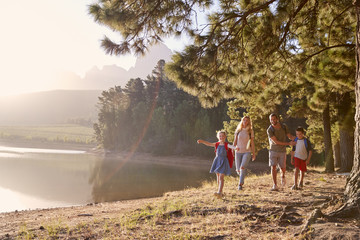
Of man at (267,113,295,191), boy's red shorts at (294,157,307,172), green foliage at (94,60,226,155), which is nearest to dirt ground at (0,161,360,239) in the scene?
man at (267,113,295,191)

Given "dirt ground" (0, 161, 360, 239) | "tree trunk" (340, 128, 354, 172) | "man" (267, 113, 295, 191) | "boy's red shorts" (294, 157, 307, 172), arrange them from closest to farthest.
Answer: "dirt ground" (0, 161, 360, 239) → "man" (267, 113, 295, 191) → "boy's red shorts" (294, 157, 307, 172) → "tree trunk" (340, 128, 354, 172)

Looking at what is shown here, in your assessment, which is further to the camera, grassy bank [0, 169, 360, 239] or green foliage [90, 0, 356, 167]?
green foliage [90, 0, 356, 167]

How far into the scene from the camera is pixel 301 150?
754 centimetres

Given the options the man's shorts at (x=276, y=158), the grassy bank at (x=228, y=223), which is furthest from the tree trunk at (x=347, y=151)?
the grassy bank at (x=228, y=223)

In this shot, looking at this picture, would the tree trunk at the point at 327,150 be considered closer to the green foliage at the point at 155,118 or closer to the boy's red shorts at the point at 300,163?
the boy's red shorts at the point at 300,163

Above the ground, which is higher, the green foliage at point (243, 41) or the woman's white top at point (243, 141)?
the green foliage at point (243, 41)

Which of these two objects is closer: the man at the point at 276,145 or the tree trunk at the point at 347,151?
the man at the point at 276,145

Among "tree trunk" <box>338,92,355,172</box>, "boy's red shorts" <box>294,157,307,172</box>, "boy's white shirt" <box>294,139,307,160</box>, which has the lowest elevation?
"boy's red shorts" <box>294,157,307,172</box>

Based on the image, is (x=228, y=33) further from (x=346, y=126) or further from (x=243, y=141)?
(x=346, y=126)

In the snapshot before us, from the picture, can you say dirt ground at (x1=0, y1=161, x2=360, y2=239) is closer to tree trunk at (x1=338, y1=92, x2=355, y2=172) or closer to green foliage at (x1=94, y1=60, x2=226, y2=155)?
tree trunk at (x1=338, y1=92, x2=355, y2=172)

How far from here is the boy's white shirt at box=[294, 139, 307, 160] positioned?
24.7ft

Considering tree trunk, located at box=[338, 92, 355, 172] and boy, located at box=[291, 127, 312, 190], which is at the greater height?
tree trunk, located at box=[338, 92, 355, 172]

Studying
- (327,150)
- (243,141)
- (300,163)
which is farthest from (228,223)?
(327,150)

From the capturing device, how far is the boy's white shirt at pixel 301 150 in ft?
24.7
